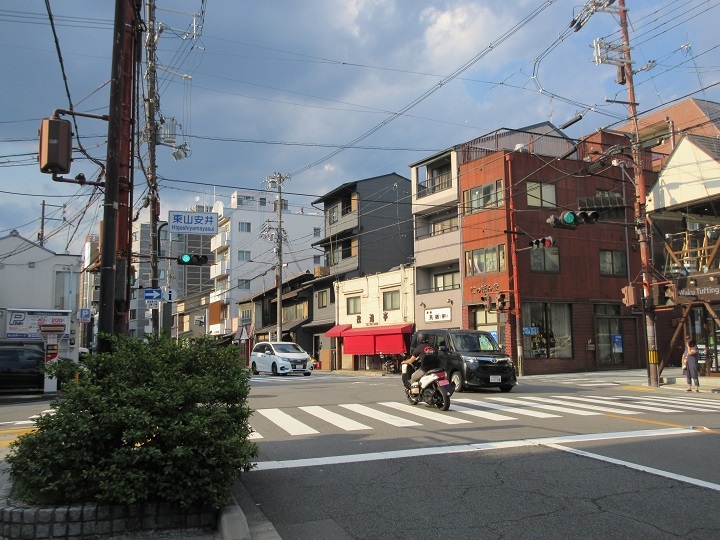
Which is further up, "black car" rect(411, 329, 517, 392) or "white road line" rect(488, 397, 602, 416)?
"black car" rect(411, 329, 517, 392)

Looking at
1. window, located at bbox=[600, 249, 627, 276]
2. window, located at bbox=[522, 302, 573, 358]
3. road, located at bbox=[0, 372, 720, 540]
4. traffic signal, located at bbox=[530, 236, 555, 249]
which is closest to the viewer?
road, located at bbox=[0, 372, 720, 540]

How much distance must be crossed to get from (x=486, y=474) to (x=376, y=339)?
3251 centimetres

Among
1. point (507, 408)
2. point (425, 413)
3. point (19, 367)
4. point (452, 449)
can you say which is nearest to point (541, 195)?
point (507, 408)

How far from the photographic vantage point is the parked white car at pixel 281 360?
103 feet

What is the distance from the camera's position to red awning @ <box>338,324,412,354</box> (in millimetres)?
37531

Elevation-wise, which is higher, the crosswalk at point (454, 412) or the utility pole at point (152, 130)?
the utility pole at point (152, 130)

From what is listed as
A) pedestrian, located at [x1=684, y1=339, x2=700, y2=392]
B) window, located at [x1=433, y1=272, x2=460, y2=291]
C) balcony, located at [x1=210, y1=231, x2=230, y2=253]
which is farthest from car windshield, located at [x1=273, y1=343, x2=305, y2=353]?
balcony, located at [x1=210, y1=231, x2=230, y2=253]

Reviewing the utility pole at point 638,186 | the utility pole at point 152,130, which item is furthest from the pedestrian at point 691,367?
the utility pole at point 152,130

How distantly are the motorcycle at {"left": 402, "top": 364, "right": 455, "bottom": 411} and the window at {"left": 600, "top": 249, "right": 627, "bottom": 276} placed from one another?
2528 centimetres

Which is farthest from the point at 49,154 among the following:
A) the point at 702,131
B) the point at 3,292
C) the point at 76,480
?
the point at 702,131

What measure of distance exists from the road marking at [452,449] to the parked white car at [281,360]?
2332 centimetres

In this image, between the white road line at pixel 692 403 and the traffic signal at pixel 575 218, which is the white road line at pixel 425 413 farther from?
the traffic signal at pixel 575 218

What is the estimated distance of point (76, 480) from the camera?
4.79m

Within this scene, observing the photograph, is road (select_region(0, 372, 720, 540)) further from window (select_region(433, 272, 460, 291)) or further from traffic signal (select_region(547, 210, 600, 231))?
window (select_region(433, 272, 460, 291))
